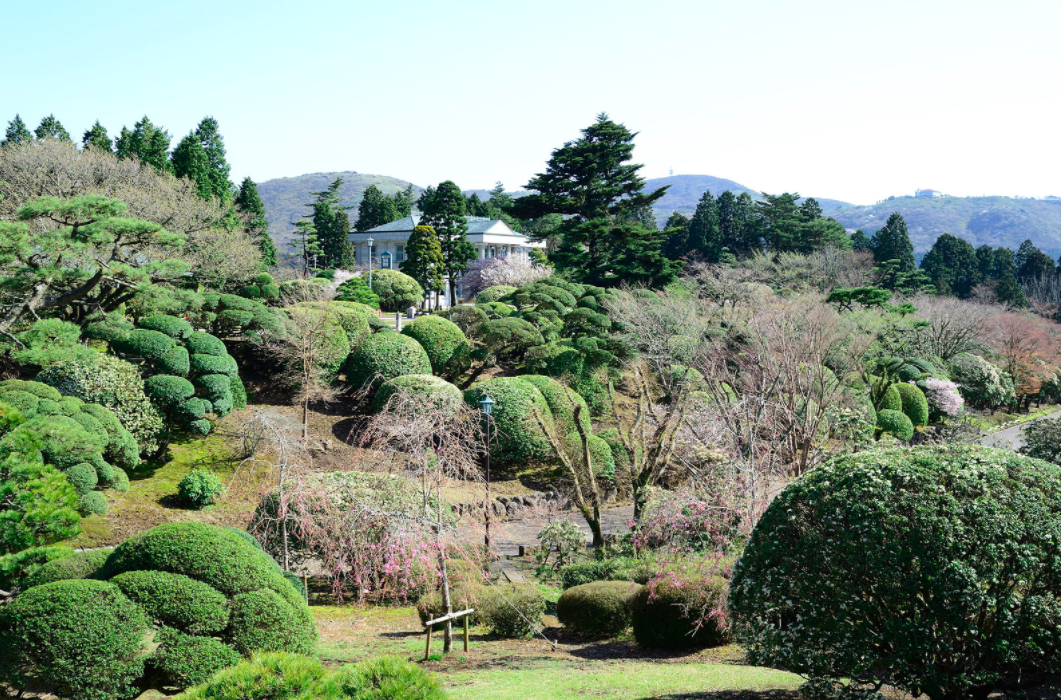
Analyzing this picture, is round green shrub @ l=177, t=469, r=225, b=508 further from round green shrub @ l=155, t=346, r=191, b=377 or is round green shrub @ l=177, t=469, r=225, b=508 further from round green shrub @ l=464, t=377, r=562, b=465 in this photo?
round green shrub @ l=464, t=377, r=562, b=465

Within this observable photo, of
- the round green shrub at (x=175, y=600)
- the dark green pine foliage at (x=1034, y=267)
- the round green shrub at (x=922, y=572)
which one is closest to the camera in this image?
the round green shrub at (x=922, y=572)

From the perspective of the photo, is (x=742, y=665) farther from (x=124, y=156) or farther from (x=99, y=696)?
(x=124, y=156)

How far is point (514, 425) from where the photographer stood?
20375 mm

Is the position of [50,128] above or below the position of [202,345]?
above

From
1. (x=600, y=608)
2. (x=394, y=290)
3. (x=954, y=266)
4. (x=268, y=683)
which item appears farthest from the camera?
(x=954, y=266)

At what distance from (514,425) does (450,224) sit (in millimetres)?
24462

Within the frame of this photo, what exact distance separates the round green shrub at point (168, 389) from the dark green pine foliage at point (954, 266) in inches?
1975

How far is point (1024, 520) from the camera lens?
5.98 meters

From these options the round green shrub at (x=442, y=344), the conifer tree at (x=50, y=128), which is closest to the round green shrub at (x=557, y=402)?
the round green shrub at (x=442, y=344)

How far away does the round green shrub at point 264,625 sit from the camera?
277 inches

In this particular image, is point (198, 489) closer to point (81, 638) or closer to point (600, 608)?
point (600, 608)

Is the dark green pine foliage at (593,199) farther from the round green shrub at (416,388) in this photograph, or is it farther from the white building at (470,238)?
the white building at (470,238)

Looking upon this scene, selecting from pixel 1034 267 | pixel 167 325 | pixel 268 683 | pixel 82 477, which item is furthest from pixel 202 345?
pixel 1034 267

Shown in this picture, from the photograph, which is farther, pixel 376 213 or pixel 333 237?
pixel 376 213
